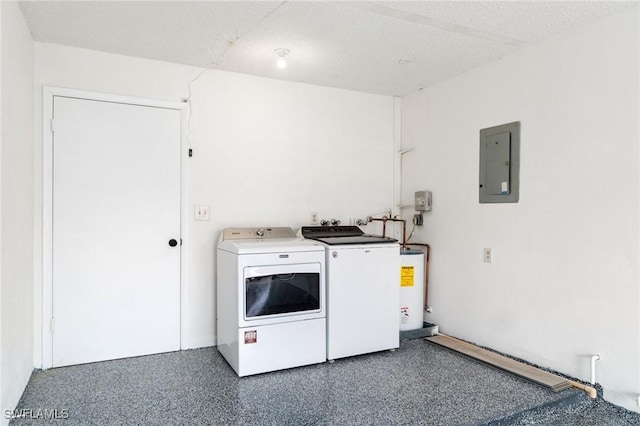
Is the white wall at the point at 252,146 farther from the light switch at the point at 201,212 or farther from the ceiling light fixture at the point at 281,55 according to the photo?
the ceiling light fixture at the point at 281,55

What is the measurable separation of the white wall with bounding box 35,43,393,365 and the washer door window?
775mm

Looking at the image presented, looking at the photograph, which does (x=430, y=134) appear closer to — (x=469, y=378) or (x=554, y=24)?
(x=554, y=24)

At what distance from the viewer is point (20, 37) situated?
8.32 feet

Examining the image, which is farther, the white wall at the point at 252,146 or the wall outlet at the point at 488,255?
the wall outlet at the point at 488,255

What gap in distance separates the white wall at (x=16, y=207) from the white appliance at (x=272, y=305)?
1.29 m

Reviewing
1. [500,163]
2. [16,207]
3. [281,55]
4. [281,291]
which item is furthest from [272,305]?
[500,163]

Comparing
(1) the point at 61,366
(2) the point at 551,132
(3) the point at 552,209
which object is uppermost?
(2) the point at 551,132

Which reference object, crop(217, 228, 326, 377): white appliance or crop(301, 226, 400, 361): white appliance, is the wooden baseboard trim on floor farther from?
crop(217, 228, 326, 377): white appliance

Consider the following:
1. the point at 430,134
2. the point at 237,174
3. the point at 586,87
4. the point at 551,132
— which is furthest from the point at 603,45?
the point at 237,174

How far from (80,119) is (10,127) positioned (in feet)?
3.01

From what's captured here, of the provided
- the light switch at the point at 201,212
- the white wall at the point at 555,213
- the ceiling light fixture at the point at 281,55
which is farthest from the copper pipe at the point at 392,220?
the ceiling light fixture at the point at 281,55

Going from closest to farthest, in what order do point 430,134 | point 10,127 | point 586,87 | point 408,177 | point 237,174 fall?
point 10,127
point 586,87
point 237,174
point 430,134
point 408,177

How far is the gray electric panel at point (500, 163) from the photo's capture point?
10.5 ft

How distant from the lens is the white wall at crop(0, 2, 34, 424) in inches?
83.9
